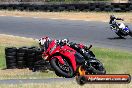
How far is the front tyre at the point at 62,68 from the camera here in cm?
1193

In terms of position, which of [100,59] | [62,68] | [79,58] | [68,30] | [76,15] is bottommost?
[76,15]

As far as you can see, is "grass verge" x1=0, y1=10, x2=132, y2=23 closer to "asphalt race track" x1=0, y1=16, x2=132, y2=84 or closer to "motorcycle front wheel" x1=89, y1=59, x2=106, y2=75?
"asphalt race track" x1=0, y1=16, x2=132, y2=84

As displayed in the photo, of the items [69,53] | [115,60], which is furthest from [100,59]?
[69,53]

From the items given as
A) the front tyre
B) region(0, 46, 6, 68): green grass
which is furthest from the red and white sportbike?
region(0, 46, 6, 68): green grass

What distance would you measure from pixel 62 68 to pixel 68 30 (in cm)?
1583

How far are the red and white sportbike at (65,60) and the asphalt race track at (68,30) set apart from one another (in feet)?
31.6

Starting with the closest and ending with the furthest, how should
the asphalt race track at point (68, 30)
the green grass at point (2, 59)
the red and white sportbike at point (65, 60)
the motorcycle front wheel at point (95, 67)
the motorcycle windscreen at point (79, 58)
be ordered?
the motorcycle front wheel at point (95, 67)
the red and white sportbike at point (65, 60)
the motorcycle windscreen at point (79, 58)
the green grass at point (2, 59)
the asphalt race track at point (68, 30)

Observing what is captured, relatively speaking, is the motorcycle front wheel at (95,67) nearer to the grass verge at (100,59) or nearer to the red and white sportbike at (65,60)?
the red and white sportbike at (65,60)

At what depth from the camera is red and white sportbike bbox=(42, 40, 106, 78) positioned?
11.8 meters

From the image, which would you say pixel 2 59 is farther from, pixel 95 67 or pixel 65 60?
pixel 95 67

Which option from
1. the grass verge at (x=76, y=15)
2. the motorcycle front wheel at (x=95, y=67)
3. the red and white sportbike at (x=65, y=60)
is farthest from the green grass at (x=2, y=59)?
the grass verge at (x=76, y=15)

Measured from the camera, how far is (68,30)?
27.8 meters

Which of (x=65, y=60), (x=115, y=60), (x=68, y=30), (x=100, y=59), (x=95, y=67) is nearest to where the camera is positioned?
(x=95, y=67)

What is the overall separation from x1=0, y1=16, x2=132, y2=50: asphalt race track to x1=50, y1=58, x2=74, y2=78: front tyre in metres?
10.0
